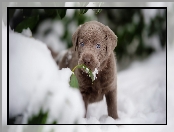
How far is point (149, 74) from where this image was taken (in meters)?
1.90

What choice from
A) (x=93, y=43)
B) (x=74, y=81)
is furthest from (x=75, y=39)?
(x=74, y=81)

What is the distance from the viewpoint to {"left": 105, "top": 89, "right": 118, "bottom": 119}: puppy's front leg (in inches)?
72.3

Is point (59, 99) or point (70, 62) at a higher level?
point (70, 62)

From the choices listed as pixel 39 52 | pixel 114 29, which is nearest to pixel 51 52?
pixel 39 52

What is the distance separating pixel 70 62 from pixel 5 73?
1.15 feet

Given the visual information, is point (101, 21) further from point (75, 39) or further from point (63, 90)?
point (63, 90)

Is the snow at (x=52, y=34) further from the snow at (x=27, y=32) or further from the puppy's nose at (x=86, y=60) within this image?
the puppy's nose at (x=86, y=60)

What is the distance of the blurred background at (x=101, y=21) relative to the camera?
6.07 feet

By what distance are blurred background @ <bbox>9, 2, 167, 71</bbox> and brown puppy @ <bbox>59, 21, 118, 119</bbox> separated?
5cm

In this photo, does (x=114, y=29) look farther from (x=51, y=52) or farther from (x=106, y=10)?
(x=51, y=52)

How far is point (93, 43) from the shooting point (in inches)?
68.9

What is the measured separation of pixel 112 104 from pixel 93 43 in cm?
35

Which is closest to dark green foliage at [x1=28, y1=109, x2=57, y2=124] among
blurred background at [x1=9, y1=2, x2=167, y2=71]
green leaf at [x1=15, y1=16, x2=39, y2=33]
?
blurred background at [x1=9, y1=2, x2=167, y2=71]

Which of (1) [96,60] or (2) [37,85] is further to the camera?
(2) [37,85]
